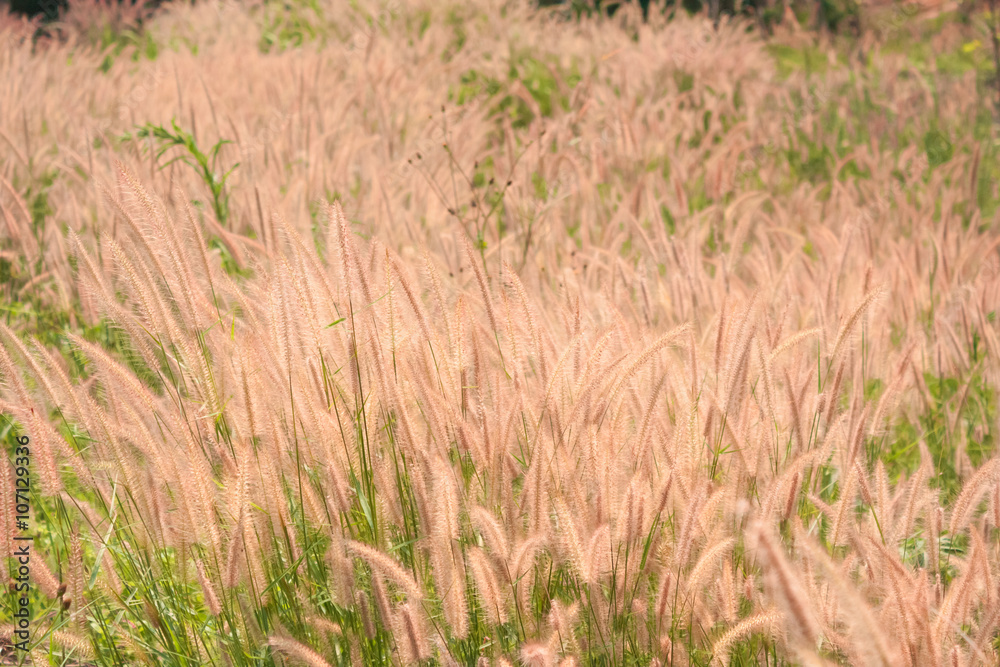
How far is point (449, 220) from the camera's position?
352 centimetres

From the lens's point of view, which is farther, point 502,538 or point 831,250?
point 831,250

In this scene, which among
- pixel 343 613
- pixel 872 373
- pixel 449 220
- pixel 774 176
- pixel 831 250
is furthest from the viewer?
pixel 774 176

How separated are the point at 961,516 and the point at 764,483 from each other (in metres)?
0.33

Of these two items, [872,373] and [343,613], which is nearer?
[343,613]

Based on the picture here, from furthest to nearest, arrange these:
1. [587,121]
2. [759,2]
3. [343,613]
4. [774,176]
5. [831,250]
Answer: [759,2], [587,121], [774,176], [831,250], [343,613]

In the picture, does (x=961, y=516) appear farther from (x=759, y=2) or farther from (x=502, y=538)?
(x=759, y=2)

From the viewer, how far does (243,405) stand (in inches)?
56.4

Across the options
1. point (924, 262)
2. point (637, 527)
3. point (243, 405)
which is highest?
point (243, 405)

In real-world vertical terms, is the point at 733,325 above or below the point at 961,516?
above

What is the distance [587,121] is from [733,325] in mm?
4150

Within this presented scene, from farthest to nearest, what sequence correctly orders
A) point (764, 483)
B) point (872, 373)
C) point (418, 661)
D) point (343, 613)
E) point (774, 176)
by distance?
point (774, 176) → point (872, 373) → point (764, 483) → point (343, 613) → point (418, 661)

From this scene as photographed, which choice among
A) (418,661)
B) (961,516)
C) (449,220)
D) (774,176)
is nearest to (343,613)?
(418,661)

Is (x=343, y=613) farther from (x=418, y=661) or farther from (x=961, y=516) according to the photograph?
(x=961, y=516)

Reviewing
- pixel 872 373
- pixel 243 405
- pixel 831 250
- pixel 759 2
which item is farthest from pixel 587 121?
pixel 759 2
